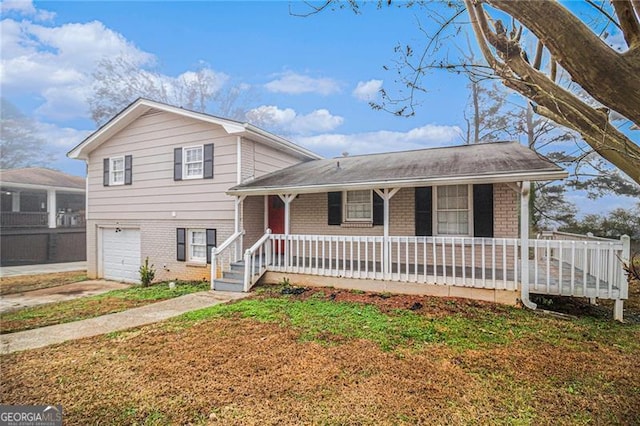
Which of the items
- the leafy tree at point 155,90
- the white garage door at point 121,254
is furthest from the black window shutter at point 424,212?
the leafy tree at point 155,90

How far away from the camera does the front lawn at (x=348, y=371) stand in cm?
297

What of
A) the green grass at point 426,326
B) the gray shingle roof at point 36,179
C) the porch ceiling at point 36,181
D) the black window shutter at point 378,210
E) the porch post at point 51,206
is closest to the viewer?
the green grass at point 426,326

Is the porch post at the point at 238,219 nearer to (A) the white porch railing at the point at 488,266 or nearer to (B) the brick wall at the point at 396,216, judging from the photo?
(A) the white porch railing at the point at 488,266

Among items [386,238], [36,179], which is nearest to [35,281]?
[36,179]

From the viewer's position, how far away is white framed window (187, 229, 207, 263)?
35.1 ft

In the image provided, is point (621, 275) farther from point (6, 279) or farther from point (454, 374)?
point (6, 279)

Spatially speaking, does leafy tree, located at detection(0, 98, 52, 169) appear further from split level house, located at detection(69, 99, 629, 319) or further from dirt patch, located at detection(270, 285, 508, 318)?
dirt patch, located at detection(270, 285, 508, 318)

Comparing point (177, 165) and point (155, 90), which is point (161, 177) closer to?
point (177, 165)

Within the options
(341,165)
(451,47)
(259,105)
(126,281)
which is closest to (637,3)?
(451,47)

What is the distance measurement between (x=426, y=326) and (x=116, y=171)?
12.9 m

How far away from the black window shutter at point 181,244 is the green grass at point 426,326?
4917 millimetres

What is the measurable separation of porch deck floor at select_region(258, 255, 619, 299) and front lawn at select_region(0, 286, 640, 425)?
1.87 ft

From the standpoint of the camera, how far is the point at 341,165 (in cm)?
1058

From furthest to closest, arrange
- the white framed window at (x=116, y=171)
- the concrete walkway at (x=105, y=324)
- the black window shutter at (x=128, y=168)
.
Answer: the white framed window at (x=116, y=171) < the black window shutter at (x=128, y=168) < the concrete walkway at (x=105, y=324)
